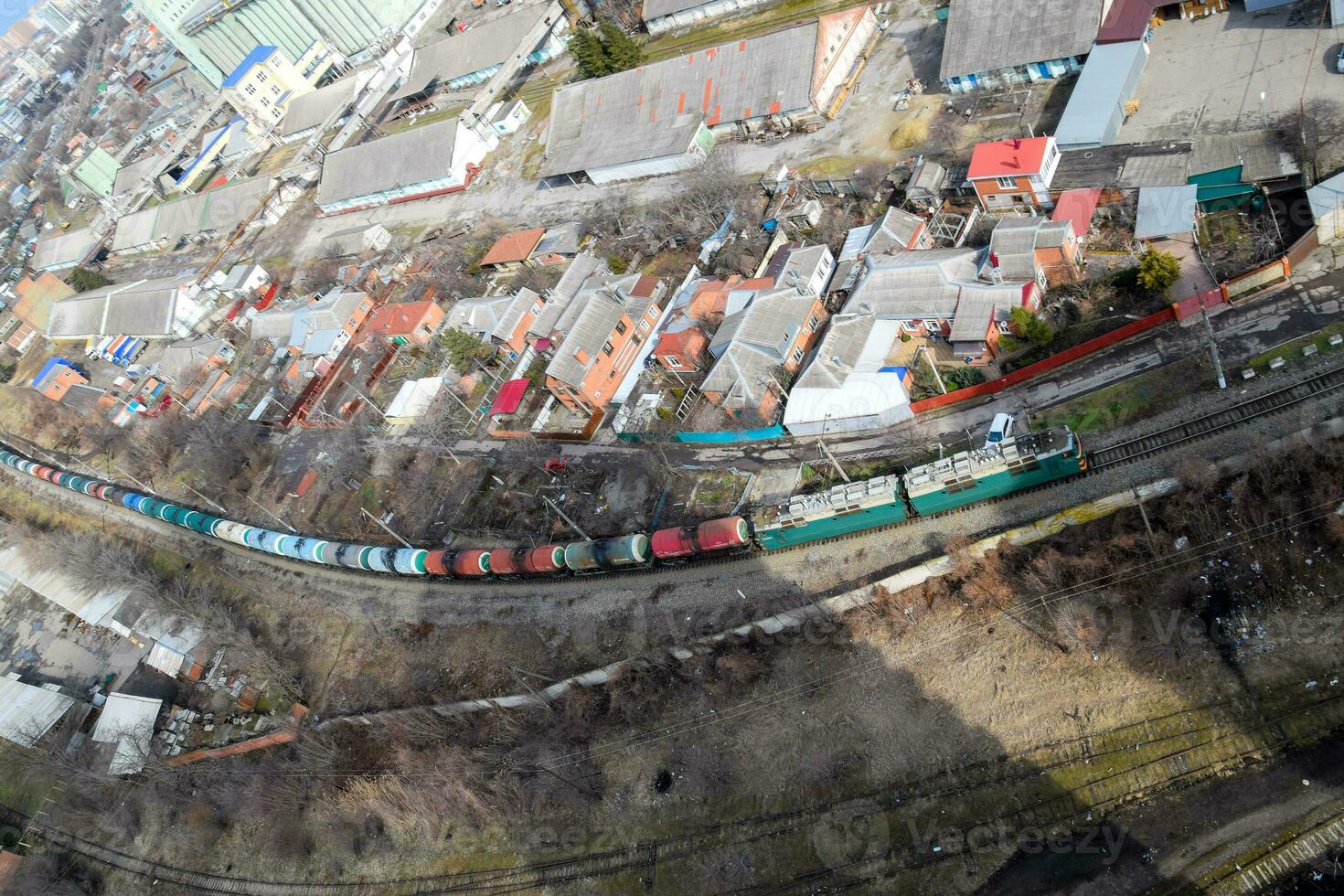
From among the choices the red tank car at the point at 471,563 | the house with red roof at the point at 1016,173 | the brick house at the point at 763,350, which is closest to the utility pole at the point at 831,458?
the brick house at the point at 763,350

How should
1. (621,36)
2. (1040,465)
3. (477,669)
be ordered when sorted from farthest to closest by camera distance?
(621,36)
(477,669)
(1040,465)

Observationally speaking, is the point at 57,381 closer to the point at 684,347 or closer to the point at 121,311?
the point at 121,311

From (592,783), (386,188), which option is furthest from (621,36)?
(592,783)

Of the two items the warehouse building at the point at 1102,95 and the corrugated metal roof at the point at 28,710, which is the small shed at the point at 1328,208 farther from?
the corrugated metal roof at the point at 28,710

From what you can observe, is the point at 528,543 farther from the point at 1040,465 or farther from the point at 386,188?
the point at 386,188

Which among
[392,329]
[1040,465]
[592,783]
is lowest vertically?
[592,783]

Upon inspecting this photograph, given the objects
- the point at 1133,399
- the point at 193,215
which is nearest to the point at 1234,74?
the point at 1133,399
